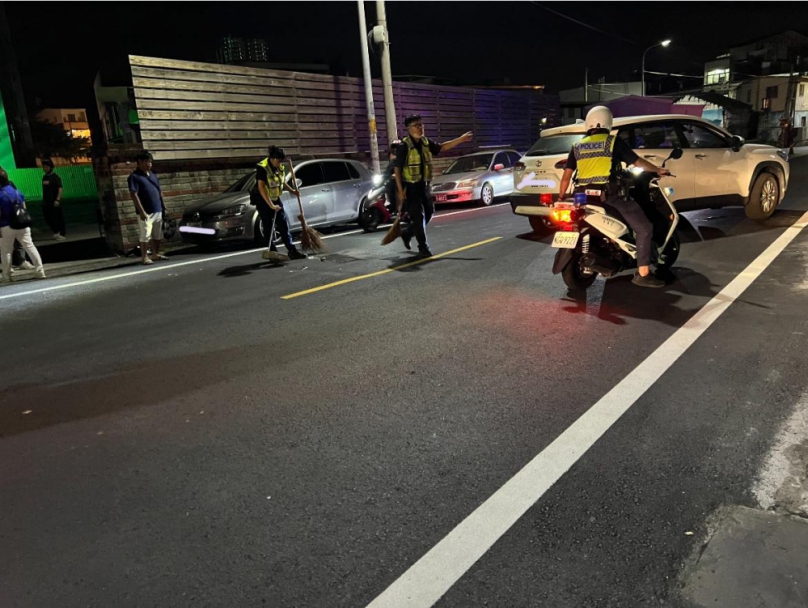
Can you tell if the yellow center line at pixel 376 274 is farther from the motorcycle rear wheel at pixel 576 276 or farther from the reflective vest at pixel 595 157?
the reflective vest at pixel 595 157

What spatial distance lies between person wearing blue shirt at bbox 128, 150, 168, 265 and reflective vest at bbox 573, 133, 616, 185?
24.3 feet

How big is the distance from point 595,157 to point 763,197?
17.8ft

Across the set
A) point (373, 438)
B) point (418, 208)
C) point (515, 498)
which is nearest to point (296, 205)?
point (418, 208)

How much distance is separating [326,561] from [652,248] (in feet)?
16.7

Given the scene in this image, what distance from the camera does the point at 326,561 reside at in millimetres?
2387

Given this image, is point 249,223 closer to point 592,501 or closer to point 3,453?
point 3,453

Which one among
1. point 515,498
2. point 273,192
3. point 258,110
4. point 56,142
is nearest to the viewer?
point 515,498

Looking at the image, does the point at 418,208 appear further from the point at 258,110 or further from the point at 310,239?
the point at 258,110

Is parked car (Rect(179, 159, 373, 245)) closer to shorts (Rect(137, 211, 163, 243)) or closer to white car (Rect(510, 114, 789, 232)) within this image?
shorts (Rect(137, 211, 163, 243))

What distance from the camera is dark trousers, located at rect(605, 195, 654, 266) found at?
5.81 metres

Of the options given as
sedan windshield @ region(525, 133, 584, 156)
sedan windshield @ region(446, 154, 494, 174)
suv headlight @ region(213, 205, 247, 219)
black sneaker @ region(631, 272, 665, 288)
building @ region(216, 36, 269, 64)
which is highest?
building @ region(216, 36, 269, 64)

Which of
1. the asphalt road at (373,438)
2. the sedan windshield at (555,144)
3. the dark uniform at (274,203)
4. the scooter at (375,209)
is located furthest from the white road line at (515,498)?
the scooter at (375,209)

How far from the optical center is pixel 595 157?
577 centimetres

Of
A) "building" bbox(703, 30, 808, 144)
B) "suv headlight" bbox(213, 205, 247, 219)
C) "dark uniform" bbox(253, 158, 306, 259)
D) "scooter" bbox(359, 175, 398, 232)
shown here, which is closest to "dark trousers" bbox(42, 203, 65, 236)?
"suv headlight" bbox(213, 205, 247, 219)
